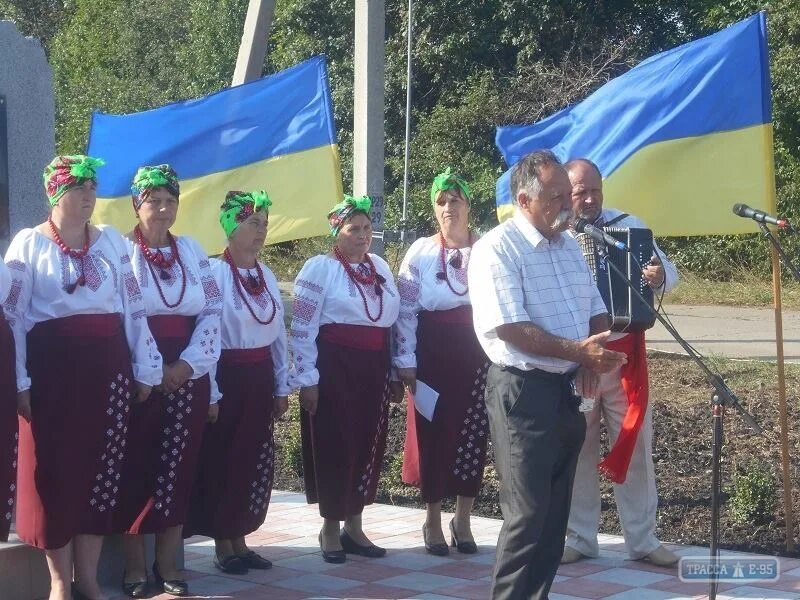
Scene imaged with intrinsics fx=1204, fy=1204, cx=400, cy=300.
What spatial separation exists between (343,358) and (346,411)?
0.27 m

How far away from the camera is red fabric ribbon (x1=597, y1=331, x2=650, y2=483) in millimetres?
5898

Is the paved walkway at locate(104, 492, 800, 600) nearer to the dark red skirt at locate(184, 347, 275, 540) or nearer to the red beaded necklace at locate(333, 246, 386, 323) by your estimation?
the dark red skirt at locate(184, 347, 275, 540)

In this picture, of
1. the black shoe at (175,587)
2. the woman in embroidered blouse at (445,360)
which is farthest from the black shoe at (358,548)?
the black shoe at (175,587)

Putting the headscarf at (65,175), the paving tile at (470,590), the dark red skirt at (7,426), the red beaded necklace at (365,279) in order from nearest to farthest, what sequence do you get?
the dark red skirt at (7,426) < the headscarf at (65,175) < the paving tile at (470,590) < the red beaded necklace at (365,279)

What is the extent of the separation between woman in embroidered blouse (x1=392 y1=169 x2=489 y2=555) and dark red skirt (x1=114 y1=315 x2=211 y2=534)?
49.6 inches

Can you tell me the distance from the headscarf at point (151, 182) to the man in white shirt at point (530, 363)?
1.60 m

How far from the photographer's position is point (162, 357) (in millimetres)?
5367

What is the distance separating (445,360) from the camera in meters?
6.18

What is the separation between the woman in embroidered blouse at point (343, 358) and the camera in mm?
6035

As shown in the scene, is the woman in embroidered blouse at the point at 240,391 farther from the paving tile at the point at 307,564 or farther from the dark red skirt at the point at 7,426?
the dark red skirt at the point at 7,426

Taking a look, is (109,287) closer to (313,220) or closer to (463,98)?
(313,220)

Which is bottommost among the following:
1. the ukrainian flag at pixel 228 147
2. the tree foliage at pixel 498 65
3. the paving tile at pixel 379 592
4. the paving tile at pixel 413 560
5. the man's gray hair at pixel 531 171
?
the paving tile at pixel 379 592

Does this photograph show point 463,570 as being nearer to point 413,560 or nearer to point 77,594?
point 413,560

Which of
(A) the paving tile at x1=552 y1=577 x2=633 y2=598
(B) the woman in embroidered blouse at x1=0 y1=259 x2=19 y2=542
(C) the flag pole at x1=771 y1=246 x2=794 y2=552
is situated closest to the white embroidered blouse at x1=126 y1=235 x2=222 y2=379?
(B) the woman in embroidered blouse at x1=0 y1=259 x2=19 y2=542
